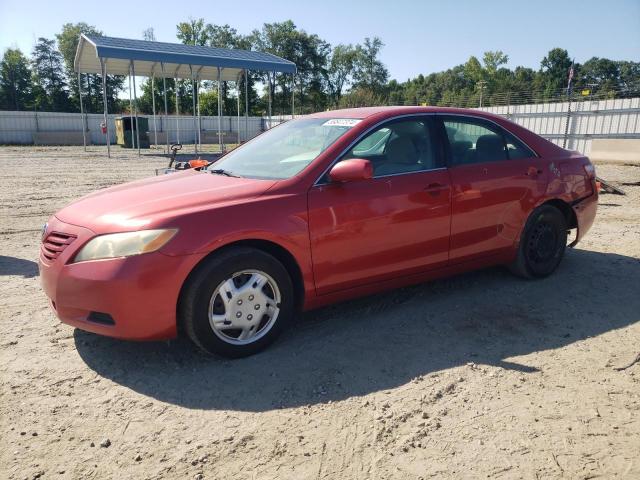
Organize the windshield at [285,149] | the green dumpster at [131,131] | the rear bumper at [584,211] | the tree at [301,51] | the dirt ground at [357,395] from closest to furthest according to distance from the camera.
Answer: the dirt ground at [357,395] < the windshield at [285,149] < the rear bumper at [584,211] < the green dumpster at [131,131] < the tree at [301,51]

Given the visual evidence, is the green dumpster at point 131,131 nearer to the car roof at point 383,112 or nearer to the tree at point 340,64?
the car roof at point 383,112

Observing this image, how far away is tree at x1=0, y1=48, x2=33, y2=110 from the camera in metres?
52.0

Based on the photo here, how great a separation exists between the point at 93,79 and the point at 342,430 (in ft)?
192

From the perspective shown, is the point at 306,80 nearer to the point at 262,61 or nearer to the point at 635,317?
the point at 262,61

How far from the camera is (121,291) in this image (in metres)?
3.02

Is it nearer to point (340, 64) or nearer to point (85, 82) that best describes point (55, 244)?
point (85, 82)

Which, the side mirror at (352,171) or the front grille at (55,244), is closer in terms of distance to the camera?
the front grille at (55,244)

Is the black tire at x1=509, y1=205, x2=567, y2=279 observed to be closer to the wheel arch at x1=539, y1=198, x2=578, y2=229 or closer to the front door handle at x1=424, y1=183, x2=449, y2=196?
the wheel arch at x1=539, y1=198, x2=578, y2=229

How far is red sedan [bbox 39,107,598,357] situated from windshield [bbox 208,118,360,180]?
0.06 ft

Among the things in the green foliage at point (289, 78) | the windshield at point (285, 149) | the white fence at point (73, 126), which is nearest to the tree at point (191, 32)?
the green foliage at point (289, 78)

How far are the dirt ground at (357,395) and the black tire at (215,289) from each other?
0.11 meters

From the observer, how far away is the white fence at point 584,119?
62.0ft

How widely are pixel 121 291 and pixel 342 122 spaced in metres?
2.15

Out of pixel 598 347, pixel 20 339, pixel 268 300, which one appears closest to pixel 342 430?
pixel 268 300
